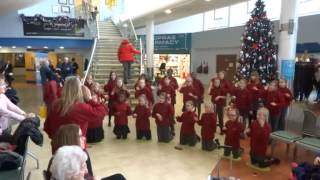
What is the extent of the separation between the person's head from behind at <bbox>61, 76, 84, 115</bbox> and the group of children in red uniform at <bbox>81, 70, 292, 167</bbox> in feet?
10.4

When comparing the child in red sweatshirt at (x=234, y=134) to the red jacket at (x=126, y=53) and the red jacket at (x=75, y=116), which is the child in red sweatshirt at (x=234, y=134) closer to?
the red jacket at (x=75, y=116)

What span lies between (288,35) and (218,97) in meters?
3.15

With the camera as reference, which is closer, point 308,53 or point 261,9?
point 261,9

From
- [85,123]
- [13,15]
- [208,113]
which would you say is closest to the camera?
[85,123]

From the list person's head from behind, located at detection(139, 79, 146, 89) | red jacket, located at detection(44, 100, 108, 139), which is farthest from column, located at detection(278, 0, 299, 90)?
red jacket, located at detection(44, 100, 108, 139)

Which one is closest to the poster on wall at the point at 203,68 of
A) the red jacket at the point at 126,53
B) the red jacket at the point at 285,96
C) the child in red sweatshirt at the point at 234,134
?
the red jacket at the point at 126,53

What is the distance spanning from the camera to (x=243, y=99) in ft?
23.1

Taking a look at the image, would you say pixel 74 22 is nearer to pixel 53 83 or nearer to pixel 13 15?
pixel 13 15

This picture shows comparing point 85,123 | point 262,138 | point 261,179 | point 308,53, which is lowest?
point 261,179

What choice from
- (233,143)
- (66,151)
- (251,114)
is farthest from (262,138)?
(66,151)

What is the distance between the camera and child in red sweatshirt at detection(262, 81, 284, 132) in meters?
6.35

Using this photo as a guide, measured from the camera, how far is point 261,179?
4.58 m

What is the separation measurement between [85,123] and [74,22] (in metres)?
15.7

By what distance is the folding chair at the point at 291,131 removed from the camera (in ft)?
16.8
